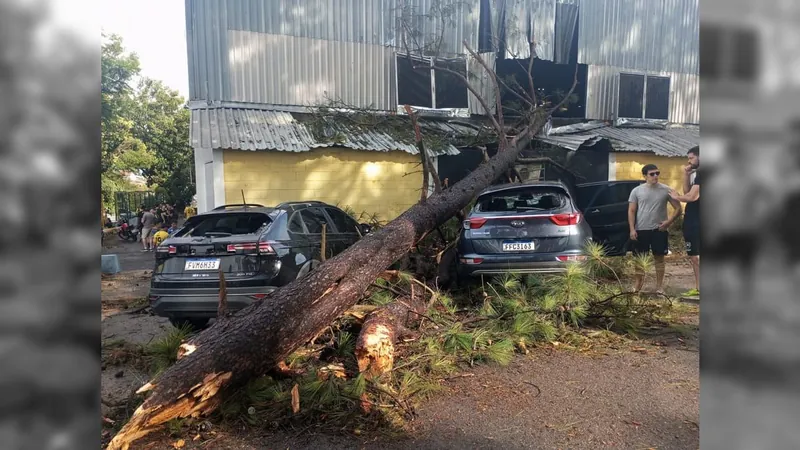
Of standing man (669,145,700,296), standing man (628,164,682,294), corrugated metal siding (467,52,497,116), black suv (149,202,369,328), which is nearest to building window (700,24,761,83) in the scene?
standing man (669,145,700,296)

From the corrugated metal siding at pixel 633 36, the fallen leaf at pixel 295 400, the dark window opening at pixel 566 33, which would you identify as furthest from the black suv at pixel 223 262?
the corrugated metal siding at pixel 633 36

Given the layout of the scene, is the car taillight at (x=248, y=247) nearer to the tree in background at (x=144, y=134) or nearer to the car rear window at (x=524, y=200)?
the car rear window at (x=524, y=200)

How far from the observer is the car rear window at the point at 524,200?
546 centimetres

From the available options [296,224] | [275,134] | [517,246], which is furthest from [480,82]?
[296,224]

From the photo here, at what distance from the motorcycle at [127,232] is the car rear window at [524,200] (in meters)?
7.30

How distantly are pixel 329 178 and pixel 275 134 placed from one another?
128cm

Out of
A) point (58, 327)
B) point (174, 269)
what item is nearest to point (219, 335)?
point (174, 269)

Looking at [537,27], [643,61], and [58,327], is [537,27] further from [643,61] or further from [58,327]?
[58,327]

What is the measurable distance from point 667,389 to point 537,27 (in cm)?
1021

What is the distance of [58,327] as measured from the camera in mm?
916

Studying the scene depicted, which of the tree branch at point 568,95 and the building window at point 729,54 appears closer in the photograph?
the building window at point 729,54

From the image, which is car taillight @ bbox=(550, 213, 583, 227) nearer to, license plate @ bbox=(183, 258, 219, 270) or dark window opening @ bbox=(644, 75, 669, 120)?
license plate @ bbox=(183, 258, 219, 270)

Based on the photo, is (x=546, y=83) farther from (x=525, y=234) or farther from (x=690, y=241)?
(x=525, y=234)

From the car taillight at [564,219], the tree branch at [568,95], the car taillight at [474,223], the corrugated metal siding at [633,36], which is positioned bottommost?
the car taillight at [474,223]
